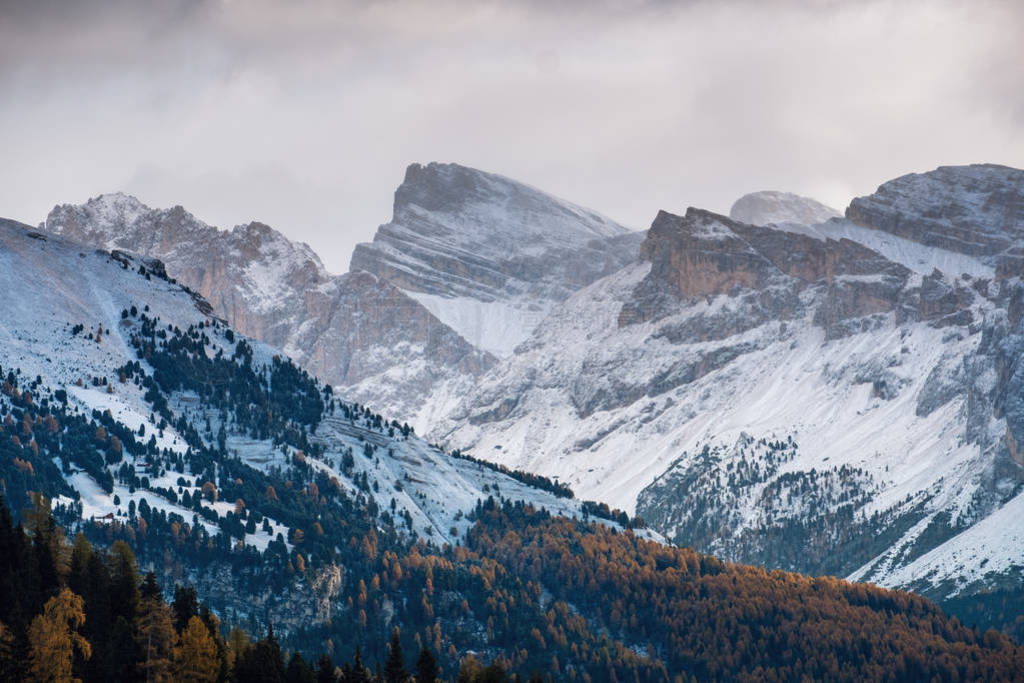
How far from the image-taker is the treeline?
145125mm

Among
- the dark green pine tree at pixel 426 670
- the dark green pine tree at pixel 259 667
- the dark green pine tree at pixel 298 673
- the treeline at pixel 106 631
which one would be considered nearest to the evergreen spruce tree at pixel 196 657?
the treeline at pixel 106 631

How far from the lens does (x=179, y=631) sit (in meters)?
→ 165

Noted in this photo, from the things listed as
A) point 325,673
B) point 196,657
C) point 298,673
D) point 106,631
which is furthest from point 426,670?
point 106,631

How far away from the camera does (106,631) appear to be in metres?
160

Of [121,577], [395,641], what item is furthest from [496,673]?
[121,577]

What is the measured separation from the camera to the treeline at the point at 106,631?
145 meters

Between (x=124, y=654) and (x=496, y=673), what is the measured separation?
41649 mm

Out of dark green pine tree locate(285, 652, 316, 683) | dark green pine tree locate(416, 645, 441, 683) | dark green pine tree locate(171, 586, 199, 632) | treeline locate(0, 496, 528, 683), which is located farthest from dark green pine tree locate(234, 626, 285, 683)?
dark green pine tree locate(416, 645, 441, 683)

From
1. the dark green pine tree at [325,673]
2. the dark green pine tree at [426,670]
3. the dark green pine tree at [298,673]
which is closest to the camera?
the dark green pine tree at [298,673]

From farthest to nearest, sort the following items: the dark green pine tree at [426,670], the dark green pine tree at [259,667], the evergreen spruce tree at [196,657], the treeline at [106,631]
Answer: the dark green pine tree at [426,670], the dark green pine tree at [259,667], the evergreen spruce tree at [196,657], the treeline at [106,631]

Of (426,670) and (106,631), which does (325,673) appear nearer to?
(426,670)

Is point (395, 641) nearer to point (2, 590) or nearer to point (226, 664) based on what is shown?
point (226, 664)

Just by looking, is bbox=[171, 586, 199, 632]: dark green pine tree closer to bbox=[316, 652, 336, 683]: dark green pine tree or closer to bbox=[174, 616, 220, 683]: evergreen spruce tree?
bbox=[174, 616, 220, 683]: evergreen spruce tree

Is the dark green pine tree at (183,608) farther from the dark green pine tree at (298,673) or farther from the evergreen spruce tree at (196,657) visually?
the dark green pine tree at (298,673)
